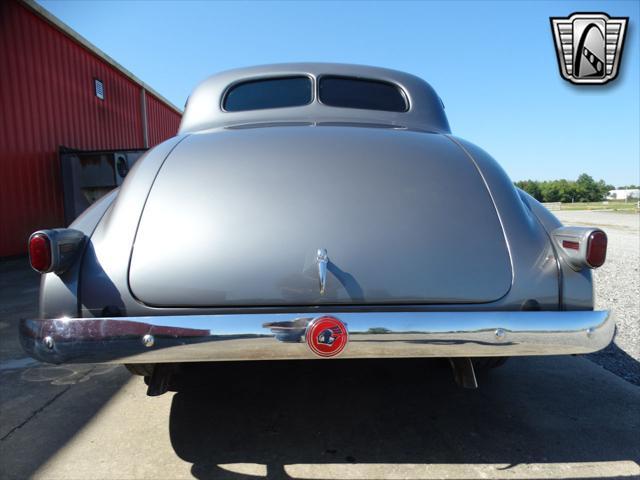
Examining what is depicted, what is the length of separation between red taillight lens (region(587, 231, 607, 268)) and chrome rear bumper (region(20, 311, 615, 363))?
29cm

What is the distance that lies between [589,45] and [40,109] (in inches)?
388

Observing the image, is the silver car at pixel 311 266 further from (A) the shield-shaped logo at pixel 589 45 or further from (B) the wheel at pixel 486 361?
(A) the shield-shaped logo at pixel 589 45

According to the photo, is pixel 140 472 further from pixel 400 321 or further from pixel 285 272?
pixel 400 321

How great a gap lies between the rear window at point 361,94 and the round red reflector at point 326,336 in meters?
1.65

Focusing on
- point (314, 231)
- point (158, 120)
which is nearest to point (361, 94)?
point (314, 231)

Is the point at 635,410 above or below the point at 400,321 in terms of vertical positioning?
below

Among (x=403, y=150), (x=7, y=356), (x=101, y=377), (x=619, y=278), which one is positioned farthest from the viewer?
(x=619, y=278)

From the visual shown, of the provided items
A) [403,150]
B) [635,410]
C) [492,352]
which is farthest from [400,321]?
[635,410]

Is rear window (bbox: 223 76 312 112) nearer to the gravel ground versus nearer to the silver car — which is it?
the silver car

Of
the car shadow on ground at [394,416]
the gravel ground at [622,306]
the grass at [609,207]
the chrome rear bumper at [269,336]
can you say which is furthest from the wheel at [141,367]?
the grass at [609,207]

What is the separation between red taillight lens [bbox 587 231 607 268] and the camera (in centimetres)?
148

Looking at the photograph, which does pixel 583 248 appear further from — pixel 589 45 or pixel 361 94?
pixel 589 45

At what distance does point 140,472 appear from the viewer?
167 cm

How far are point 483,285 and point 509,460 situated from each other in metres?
0.84
